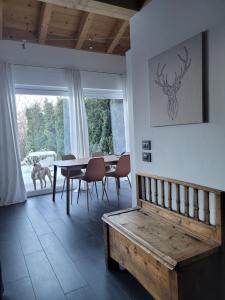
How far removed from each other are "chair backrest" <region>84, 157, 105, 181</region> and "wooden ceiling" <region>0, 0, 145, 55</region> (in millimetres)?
2205

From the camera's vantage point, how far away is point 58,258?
93.5 inches

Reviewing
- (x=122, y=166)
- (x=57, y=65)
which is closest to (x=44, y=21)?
(x=57, y=65)

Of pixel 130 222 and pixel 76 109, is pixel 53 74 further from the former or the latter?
pixel 130 222

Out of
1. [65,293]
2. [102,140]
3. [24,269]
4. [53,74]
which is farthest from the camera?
[102,140]

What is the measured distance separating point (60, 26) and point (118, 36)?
3.79 ft

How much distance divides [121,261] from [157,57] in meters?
1.75

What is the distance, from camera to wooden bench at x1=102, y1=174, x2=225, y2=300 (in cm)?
146

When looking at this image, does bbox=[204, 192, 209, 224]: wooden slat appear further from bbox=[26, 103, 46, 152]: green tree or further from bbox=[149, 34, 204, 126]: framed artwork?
bbox=[26, 103, 46, 152]: green tree

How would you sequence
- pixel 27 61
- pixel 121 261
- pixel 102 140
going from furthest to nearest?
pixel 102 140 < pixel 27 61 < pixel 121 261

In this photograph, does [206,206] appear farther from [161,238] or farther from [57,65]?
[57,65]

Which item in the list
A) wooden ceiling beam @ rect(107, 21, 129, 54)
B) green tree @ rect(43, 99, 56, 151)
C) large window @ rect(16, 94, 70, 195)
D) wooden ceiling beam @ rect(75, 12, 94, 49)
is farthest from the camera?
green tree @ rect(43, 99, 56, 151)

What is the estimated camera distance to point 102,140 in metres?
5.71

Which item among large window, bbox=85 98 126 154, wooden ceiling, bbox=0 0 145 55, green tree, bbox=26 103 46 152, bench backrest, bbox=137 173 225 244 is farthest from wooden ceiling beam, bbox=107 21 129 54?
bench backrest, bbox=137 173 225 244

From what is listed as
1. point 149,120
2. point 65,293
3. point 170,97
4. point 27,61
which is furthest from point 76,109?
point 65,293
